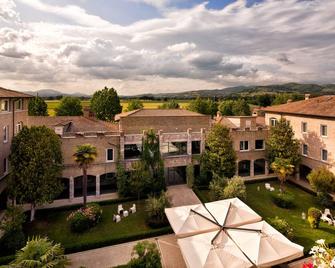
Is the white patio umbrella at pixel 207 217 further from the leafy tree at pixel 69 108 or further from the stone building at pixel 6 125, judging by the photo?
the leafy tree at pixel 69 108

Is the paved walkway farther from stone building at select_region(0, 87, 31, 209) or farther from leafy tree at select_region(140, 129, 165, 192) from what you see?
stone building at select_region(0, 87, 31, 209)

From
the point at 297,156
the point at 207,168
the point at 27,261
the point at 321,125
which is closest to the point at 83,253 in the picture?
the point at 27,261

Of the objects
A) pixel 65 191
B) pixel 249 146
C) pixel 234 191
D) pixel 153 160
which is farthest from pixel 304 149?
pixel 65 191

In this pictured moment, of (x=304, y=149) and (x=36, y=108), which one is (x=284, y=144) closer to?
(x=304, y=149)

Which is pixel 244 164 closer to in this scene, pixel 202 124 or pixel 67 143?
pixel 202 124

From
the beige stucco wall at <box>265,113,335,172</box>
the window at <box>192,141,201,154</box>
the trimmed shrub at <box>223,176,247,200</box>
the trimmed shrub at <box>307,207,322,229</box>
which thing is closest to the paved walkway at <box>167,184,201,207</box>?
the trimmed shrub at <box>223,176,247,200</box>

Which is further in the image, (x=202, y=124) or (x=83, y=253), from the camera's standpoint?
(x=202, y=124)
